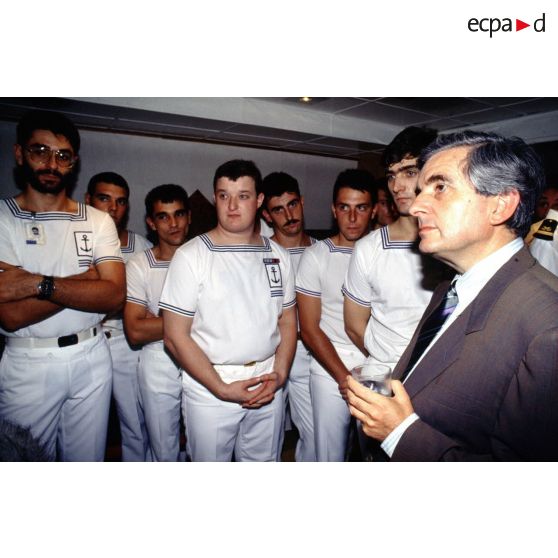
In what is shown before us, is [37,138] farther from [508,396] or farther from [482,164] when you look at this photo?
[508,396]

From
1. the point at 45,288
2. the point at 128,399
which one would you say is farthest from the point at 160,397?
the point at 45,288

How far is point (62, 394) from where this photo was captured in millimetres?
2123

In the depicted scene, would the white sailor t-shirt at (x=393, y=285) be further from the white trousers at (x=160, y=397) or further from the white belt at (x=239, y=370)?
the white trousers at (x=160, y=397)

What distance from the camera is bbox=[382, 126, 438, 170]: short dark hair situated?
200 centimetres

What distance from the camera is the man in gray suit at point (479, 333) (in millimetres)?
1045

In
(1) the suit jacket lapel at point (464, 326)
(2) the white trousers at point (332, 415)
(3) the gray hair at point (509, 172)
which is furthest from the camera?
(2) the white trousers at point (332, 415)

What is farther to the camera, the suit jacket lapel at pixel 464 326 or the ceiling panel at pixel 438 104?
the ceiling panel at pixel 438 104

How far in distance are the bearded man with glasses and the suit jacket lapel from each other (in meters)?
1.70

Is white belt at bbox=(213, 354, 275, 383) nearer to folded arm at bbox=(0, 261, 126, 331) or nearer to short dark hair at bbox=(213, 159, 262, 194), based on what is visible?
folded arm at bbox=(0, 261, 126, 331)

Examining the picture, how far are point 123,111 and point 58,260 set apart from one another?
11.7 feet

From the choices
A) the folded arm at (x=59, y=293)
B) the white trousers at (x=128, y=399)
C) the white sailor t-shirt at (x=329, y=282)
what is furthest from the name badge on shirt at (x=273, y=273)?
the white trousers at (x=128, y=399)

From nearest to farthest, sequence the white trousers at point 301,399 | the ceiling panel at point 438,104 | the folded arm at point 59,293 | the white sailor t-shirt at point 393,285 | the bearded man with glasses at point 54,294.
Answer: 1. the folded arm at point 59,293
2. the bearded man with glasses at point 54,294
3. the white sailor t-shirt at point 393,285
4. the white trousers at point 301,399
5. the ceiling panel at point 438,104

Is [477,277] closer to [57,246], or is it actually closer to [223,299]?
[223,299]
